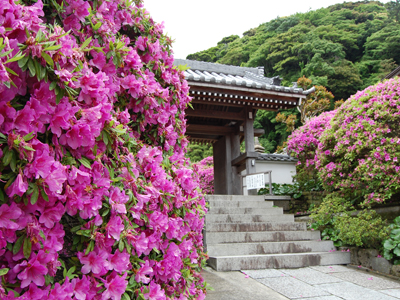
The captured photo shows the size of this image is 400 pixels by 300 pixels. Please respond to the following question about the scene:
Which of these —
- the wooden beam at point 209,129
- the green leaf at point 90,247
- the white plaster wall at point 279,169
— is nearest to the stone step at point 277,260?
the green leaf at point 90,247

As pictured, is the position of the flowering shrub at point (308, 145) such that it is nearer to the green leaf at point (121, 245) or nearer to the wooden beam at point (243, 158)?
the wooden beam at point (243, 158)

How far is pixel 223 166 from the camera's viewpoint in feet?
31.1

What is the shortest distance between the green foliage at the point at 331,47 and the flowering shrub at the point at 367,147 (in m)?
16.5

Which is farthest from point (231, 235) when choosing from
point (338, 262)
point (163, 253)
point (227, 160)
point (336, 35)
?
point (336, 35)

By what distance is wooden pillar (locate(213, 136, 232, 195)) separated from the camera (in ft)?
29.5

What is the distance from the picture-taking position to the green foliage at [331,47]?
22016 mm

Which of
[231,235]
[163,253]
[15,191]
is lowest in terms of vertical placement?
[231,235]

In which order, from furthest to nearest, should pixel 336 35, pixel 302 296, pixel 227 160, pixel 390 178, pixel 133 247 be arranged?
pixel 336 35
pixel 227 160
pixel 390 178
pixel 302 296
pixel 133 247

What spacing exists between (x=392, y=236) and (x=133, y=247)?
4.53 meters

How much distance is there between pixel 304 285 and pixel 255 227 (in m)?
1.87

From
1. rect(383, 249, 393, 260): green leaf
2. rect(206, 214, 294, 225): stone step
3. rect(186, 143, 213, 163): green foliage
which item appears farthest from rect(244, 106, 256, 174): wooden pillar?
rect(186, 143, 213, 163): green foliage

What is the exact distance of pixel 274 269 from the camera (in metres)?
4.36

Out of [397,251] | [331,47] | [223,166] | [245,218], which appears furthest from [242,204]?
[331,47]

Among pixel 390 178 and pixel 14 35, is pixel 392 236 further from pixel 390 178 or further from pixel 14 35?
pixel 14 35
